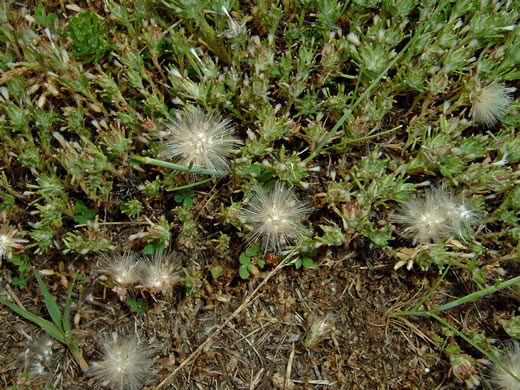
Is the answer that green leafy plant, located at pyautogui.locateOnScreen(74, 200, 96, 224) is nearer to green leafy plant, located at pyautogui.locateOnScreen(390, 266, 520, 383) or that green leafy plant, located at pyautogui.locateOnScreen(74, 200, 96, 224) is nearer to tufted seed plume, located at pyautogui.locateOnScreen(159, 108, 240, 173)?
tufted seed plume, located at pyautogui.locateOnScreen(159, 108, 240, 173)

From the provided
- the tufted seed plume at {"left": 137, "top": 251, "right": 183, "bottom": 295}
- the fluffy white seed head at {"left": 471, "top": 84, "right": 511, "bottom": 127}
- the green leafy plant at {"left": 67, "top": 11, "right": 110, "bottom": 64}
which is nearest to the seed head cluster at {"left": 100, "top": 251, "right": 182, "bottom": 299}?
the tufted seed plume at {"left": 137, "top": 251, "right": 183, "bottom": 295}

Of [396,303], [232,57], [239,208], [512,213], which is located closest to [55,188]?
[239,208]

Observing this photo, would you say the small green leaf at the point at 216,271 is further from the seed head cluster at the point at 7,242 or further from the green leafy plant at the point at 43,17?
the green leafy plant at the point at 43,17

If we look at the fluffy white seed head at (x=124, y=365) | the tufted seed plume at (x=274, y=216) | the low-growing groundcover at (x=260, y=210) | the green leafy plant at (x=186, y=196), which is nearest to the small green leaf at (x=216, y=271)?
the low-growing groundcover at (x=260, y=210)

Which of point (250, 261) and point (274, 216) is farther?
point (250, 261)

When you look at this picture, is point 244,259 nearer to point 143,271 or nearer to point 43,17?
point 143,271

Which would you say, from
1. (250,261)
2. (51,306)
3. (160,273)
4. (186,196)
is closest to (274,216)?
(250,261)

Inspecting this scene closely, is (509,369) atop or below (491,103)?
below

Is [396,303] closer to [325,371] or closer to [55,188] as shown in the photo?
[325,371]
